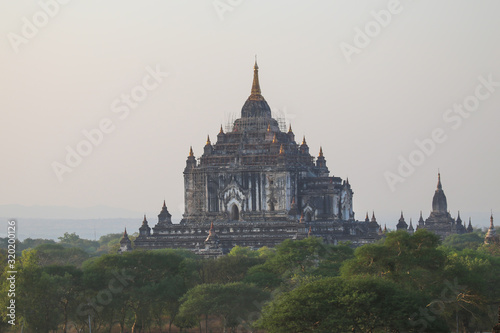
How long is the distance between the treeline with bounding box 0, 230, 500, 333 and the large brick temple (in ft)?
83.8

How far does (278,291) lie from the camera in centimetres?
8638

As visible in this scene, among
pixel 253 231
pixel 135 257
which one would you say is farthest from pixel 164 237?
pixel 135 257

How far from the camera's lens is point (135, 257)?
9012cm

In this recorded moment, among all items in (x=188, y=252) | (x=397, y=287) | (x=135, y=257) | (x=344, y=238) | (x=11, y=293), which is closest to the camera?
(x=397, y=287)

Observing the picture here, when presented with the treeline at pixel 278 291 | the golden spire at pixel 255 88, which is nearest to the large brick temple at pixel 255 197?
the golden spire at pixel 255 88

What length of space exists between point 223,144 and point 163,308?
46481 mm

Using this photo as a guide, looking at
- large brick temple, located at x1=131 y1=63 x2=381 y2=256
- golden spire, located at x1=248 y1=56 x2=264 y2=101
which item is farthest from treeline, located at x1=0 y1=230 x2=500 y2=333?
golden spire, located at x1=248 y1=56 x2=264 y2=101

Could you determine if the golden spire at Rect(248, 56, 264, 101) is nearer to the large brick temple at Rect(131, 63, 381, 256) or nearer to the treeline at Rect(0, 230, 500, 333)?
the large brick temple at Rect(131, 63, 381, 256)

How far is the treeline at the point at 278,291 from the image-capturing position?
66.8 metres

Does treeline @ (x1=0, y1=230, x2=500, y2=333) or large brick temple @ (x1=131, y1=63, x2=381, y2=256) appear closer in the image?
treeline @ (x1=0, y1=230, x2=500, y2=333)

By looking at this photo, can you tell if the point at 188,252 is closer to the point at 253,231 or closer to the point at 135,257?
the point at 253,231

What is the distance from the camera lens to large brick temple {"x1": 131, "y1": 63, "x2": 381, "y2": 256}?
12544 centimetres

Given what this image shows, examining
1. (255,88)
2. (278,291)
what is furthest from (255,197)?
(278,291)

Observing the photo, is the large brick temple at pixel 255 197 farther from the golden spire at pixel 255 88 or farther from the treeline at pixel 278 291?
the treeline at pixel 278 291
